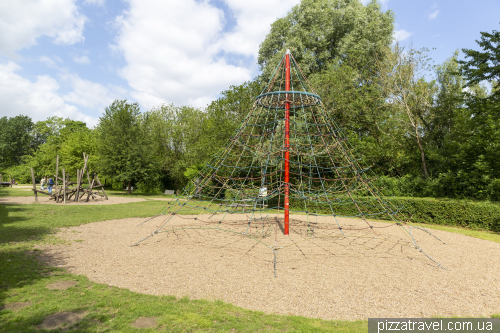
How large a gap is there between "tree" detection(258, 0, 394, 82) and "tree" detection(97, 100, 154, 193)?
12873 millimetres

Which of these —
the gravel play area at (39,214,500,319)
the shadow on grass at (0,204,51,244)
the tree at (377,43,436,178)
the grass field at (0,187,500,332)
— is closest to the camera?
the grass field at (0,187,500,332)

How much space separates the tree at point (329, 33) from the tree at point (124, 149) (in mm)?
12873

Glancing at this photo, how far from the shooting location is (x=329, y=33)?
68.1 ft

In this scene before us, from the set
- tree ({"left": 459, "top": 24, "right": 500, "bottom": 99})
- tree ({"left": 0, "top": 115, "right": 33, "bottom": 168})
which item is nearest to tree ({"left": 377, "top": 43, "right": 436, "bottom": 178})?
tree ({"left": 459, "top": 24, "right": 500, "bottom": 99})

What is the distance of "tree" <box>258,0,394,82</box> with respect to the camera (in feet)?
64.8

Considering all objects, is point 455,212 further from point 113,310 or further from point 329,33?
point 329,33

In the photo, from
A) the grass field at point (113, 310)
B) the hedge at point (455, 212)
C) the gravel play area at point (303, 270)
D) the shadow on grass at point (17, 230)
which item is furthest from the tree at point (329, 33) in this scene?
the grass field at point (113, 310)

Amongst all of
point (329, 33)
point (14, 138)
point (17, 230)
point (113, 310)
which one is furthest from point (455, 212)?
point (14, 138)

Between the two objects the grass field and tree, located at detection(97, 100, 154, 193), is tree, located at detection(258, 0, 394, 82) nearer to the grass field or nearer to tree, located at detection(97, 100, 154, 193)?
tree, located at detection(97, 100, 154, 193)

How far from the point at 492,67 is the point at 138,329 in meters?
17.7

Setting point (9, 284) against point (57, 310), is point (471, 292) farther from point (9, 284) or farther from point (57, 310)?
point (9, 284)

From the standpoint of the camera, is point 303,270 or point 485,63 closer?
point 303,270

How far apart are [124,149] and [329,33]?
64.5ft

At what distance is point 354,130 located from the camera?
19.2 metres
